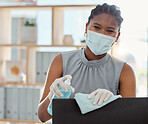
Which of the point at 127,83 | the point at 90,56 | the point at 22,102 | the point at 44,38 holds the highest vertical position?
the point at 44,38

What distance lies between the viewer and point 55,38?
9.01 feet

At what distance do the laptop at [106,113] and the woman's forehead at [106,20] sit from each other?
2.16ft

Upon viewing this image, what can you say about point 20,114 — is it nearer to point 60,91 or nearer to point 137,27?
point 137,27

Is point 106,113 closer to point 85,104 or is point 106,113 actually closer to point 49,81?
point 85,104

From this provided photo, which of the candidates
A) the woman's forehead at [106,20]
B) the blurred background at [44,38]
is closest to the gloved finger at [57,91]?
the woman's forehead at [106,20]

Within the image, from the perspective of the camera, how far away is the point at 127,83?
1458 millimetres

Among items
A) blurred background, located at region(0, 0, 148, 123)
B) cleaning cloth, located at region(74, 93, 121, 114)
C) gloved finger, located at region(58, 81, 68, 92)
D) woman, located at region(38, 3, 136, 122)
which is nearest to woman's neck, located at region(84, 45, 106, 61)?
woman, located at region(38, 3, 136, 122)

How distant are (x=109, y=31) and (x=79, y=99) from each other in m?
0.69

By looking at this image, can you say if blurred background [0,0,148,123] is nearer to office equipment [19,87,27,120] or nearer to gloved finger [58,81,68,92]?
office equipment [19,87,27,120]

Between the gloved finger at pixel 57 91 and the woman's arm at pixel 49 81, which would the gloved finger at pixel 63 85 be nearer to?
the gloved finger at pixel 57 91

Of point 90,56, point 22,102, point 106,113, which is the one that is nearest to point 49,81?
point 90,56

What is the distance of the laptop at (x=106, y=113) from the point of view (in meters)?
0.76

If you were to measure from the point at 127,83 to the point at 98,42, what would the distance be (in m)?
0.29

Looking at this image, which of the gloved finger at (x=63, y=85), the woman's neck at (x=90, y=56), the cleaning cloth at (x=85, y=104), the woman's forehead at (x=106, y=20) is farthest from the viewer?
the woman's neck at (x=90, y=56)
